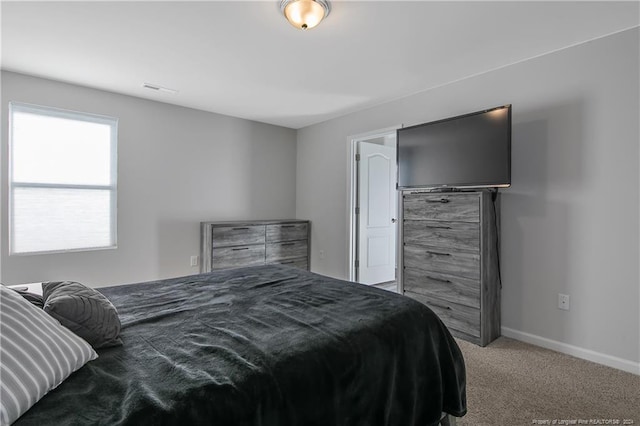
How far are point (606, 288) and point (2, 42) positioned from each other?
4.92m

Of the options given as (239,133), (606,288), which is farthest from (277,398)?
(239,133)

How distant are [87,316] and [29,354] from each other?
0.94 feet

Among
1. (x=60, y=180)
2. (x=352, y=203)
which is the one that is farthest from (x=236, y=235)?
(x=60, y=180)

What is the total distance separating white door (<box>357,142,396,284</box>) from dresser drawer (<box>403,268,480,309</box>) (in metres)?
1.31

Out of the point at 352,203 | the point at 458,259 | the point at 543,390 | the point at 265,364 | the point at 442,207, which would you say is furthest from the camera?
the point at 352,203

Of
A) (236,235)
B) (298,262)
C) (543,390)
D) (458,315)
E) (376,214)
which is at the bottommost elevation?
(543,390)

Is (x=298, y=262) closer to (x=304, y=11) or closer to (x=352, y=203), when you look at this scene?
(x=352, y=203)

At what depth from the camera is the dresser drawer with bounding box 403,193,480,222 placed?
274 centimetres

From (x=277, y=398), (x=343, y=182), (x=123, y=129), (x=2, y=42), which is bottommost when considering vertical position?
(x=277, y=398)

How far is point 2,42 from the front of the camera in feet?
8.01

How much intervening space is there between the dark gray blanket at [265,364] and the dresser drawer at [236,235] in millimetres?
1985

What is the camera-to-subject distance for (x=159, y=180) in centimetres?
386

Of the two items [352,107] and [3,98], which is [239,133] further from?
[3,98]

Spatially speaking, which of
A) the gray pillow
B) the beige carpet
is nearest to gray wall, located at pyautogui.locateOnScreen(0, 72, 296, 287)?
the gray pillow
